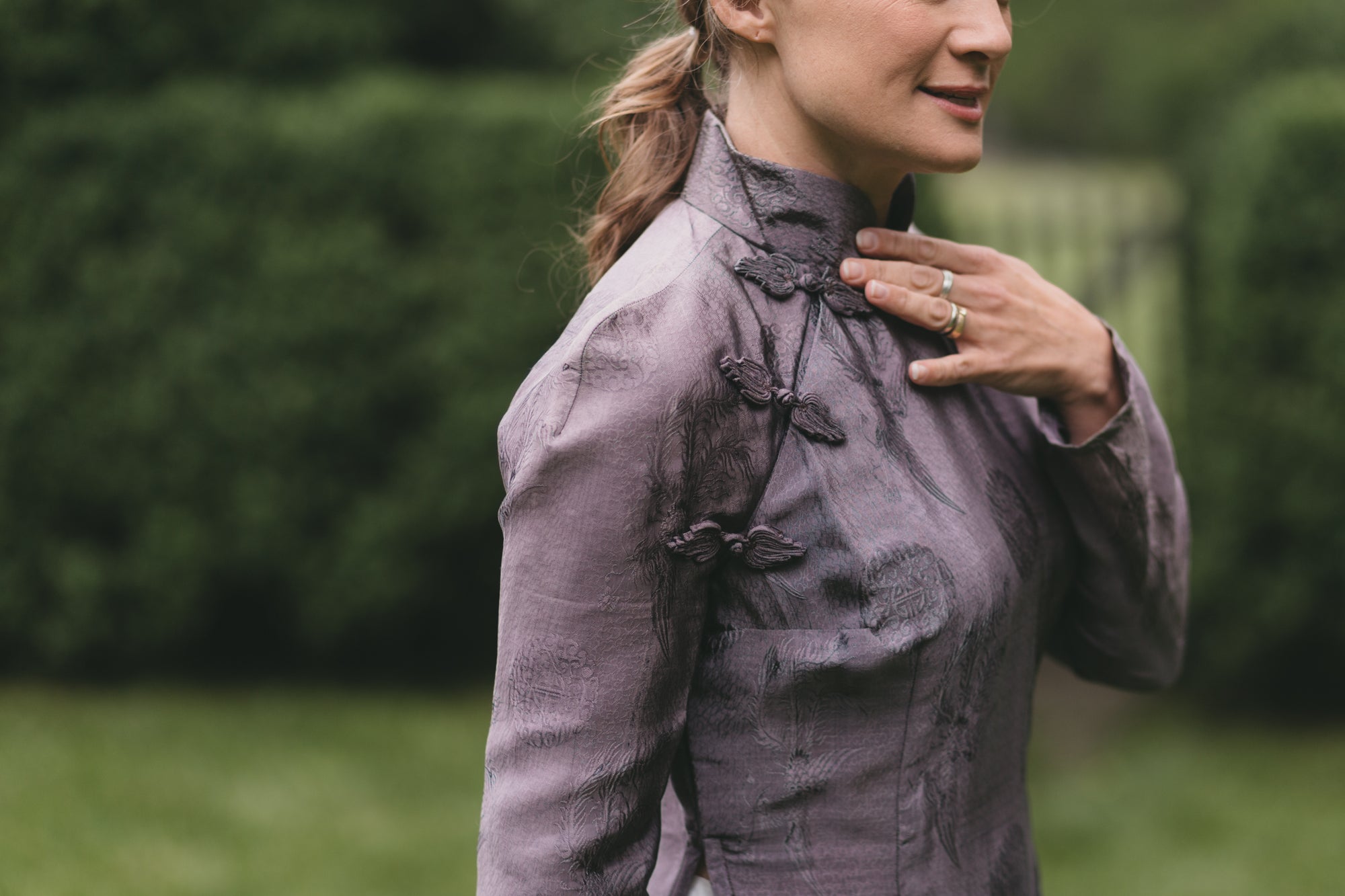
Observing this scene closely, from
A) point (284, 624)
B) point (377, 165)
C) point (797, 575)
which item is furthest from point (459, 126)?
point (797, 575)

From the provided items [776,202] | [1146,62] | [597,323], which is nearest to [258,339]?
[776,202]

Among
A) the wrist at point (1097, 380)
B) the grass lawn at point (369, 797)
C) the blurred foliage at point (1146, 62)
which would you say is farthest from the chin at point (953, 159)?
the blurred foliage at point (1146, 62)

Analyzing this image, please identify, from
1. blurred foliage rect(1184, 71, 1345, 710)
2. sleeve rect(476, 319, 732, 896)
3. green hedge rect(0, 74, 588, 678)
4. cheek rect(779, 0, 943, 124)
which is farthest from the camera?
green hedge rect(0, 74, 588, 678)

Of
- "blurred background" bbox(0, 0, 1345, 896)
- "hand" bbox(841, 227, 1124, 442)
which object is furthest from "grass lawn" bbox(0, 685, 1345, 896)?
"hand" bbox(841, 227, 1124, 442)

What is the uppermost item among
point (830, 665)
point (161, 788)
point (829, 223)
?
point (829, 223)

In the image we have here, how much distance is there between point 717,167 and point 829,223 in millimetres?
138

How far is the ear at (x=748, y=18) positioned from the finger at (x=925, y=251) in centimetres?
24

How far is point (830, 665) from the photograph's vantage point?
1229 millimetres

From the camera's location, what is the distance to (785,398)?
4.10 feet

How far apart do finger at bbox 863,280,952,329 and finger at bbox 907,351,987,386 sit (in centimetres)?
4

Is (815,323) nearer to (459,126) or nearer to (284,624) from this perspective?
(459,126)

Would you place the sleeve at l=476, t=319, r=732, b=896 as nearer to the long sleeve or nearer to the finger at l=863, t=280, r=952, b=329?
the long sleeve

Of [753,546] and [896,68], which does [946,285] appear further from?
[753,546]

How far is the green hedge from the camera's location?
4535 millimetres
